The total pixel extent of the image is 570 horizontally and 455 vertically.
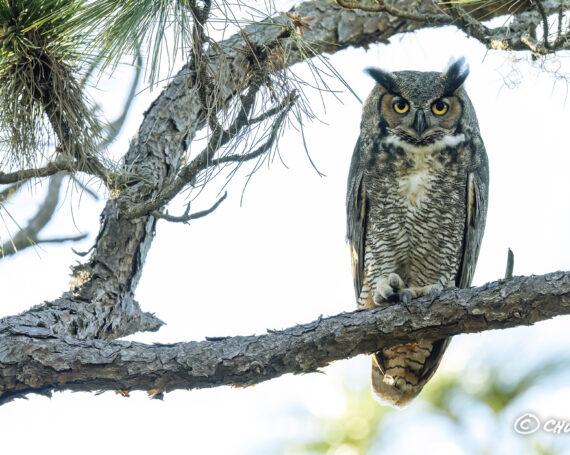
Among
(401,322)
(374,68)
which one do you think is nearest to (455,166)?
(374,68)

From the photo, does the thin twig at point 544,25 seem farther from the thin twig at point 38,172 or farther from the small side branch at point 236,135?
the thin twig at point 38,172

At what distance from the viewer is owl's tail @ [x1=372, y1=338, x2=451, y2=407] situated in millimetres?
2748

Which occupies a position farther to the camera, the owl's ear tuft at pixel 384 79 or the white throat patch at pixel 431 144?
the owl's ear tuft at pixel 384 79

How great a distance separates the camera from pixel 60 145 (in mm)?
2346

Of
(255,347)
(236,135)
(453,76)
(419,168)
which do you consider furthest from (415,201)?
(255,347)

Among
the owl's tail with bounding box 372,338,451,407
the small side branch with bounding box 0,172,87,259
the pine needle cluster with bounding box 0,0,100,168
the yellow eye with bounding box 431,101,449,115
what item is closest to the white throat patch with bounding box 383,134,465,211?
the yellow eye with bounding box 431,101,449,115

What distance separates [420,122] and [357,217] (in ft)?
1.72

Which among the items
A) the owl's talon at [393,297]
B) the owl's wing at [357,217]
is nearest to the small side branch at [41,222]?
the owl's wing at [357,217]

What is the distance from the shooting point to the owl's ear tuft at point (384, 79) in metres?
3.02

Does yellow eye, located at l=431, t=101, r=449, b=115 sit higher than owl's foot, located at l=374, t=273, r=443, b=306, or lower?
higher

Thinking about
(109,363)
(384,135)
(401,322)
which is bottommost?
(109,363)

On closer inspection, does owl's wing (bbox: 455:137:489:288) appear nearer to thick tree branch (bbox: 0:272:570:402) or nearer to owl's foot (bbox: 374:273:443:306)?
owl's foot (bbox: 374:273:443:306)

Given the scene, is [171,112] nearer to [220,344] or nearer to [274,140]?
[274,140]

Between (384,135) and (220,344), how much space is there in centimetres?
141
